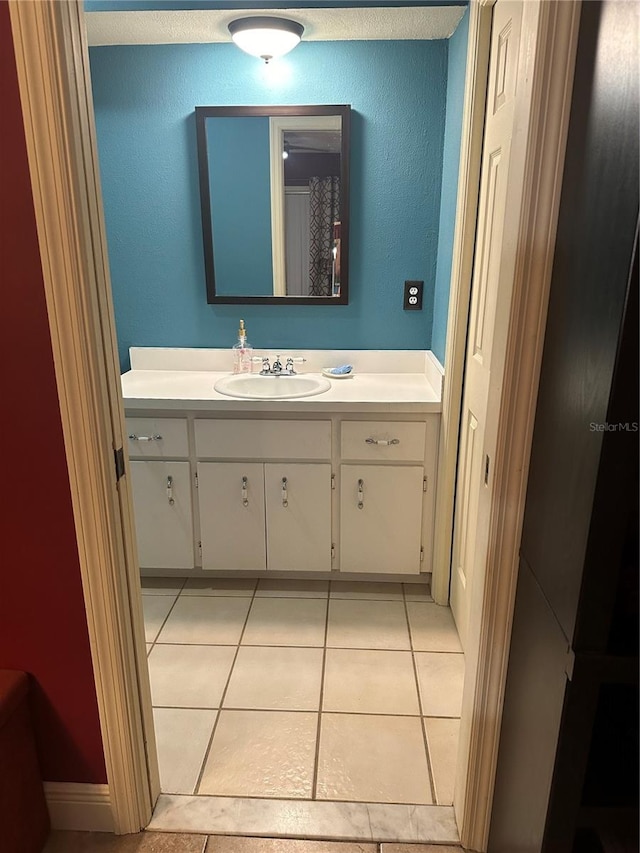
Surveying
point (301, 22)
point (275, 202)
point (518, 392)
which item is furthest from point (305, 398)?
point (301, 22)

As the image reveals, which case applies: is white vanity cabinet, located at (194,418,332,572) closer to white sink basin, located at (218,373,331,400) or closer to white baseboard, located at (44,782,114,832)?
white sink basin, located at (218,373,331,400)

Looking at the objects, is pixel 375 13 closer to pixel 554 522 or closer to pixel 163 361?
pixel 163 361

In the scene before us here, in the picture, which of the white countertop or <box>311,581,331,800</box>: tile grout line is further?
the white countertop

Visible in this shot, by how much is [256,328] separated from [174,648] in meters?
1.43

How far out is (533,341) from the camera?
1178 millimetres

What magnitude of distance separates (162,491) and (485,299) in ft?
4.82

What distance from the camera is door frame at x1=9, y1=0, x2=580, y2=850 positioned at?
107 centimetres

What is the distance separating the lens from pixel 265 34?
229 cm

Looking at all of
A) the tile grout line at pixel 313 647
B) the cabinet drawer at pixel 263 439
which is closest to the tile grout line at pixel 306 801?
the tile grout line at pixel 313 647

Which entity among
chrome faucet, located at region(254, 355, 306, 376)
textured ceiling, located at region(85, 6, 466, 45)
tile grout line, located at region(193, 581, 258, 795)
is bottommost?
tile grout line, located at region(193, 581, 258, 795)

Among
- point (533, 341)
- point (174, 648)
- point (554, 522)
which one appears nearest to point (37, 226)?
point (533, 341)

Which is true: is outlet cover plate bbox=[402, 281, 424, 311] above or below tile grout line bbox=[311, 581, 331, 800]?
above

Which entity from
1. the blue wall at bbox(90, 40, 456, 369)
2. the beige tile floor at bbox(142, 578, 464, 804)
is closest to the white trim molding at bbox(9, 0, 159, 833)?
the beige tile floor at bbox(142, 578, 464, 804)

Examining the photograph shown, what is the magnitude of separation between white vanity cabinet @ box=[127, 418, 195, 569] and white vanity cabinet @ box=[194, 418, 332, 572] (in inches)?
2.6
